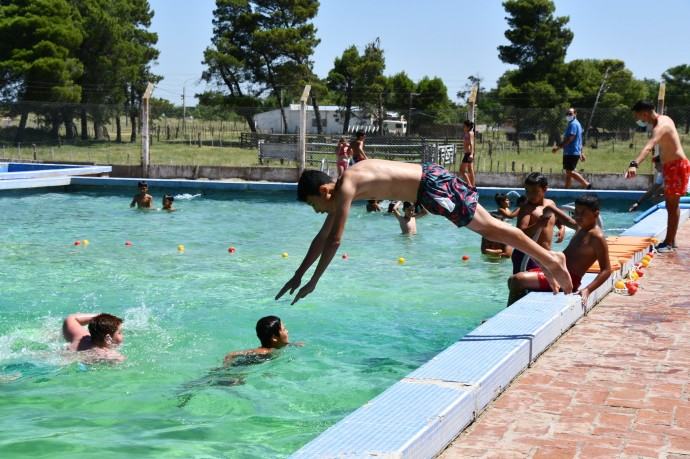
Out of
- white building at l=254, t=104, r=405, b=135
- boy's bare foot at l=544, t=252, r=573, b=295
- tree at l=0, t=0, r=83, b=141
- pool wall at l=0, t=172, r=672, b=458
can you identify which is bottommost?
pool wall at l=0, t=172, r=672, b=458

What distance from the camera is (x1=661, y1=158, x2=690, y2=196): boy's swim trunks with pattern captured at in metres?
9.74

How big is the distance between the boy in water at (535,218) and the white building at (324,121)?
71.1 ft

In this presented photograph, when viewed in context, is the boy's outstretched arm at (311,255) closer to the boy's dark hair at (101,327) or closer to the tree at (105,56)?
the boy's dark hair at (101,327)

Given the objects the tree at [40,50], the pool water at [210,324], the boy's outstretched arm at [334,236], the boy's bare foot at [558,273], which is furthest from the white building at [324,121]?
the boy's outstretched arm at [334,236]

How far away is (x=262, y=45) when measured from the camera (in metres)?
48.5

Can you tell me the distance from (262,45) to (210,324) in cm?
4146

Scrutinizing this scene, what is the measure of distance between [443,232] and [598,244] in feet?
29.1

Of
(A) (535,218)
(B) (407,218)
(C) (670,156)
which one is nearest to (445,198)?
(A) (535,218)

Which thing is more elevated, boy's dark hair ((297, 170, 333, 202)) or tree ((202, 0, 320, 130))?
tree ((202, 0, 320, 130))

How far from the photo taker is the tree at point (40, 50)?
38.0 m

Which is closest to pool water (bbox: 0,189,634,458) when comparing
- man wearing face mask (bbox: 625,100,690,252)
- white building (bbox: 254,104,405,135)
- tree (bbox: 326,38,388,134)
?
man wearing face mask (bbox: 625,100,690,252)

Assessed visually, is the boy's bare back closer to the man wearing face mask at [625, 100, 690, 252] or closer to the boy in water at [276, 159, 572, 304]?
the boy in water at [276, 159, 572, 304]

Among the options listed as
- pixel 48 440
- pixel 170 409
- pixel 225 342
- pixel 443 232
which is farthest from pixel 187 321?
pixel 443 232

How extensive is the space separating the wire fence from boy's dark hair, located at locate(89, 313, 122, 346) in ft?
54.8
